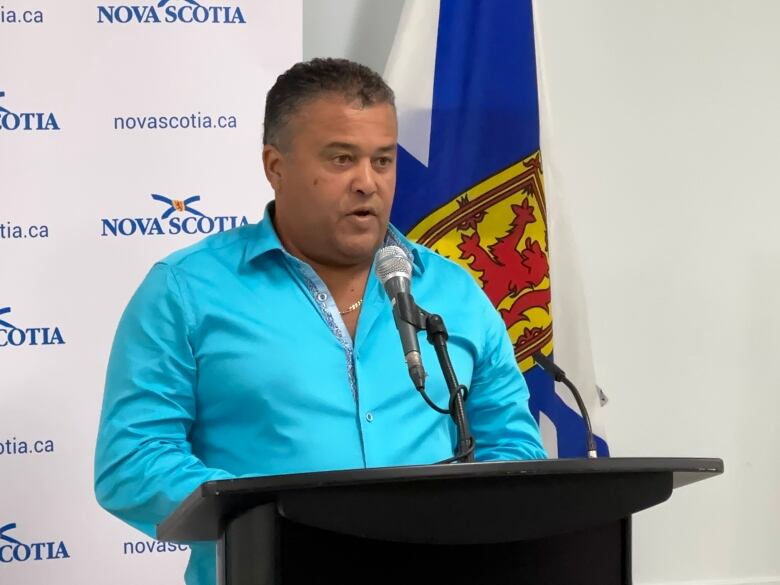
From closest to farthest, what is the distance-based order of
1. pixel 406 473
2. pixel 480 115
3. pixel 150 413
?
1. pixel 406 473
2. pixel 150 413
3. pixel 480 115

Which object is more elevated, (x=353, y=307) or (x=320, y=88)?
(x=320, y=88)

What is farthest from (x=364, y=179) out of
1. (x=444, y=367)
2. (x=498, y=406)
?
(x=444, y=367)

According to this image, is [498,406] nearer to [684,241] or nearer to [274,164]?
[274,164]

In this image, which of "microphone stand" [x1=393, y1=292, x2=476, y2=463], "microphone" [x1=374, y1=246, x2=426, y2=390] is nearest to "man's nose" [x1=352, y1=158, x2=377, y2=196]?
"microphone" [x1=374, y1=246, x2=426, y2=390]

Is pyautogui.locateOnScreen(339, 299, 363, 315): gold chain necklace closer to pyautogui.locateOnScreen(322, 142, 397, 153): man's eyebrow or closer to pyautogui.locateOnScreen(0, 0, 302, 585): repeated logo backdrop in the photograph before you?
pyautogui.locateOnScreen(322, 142, 397, 153): man's eyebrow

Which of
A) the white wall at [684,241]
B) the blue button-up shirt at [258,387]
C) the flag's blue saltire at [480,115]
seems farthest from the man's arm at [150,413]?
the white wall at [684,241]

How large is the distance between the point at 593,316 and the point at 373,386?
1934 mm

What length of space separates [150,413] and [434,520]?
726 millimetres

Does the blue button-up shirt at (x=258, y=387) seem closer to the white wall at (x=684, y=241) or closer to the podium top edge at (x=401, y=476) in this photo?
the podium top edge at (x=401, y=476)

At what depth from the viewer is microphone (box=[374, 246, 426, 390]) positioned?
4.82 feet

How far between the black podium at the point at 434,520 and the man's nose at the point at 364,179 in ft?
2.50

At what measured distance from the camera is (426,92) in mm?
3211

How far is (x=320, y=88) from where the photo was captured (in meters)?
2.05

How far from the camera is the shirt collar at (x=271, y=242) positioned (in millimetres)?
2042
